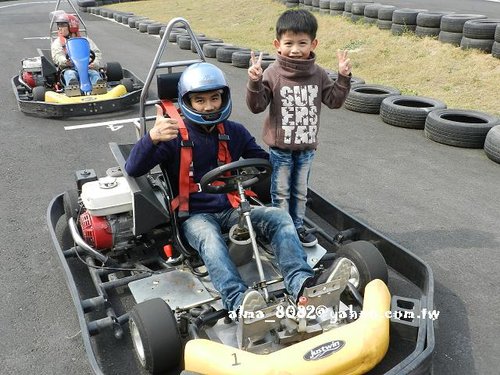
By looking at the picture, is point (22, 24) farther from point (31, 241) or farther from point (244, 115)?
point (31, 241)

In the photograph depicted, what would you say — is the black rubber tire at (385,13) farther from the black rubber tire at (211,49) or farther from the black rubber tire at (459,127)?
the black rubber tire at (459,127)

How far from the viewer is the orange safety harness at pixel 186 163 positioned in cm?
297

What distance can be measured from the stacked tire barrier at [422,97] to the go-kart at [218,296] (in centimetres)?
259

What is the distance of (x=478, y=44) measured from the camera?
28.0 ft

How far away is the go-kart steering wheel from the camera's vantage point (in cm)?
274

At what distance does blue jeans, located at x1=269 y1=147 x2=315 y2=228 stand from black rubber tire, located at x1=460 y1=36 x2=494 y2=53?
21.1ft

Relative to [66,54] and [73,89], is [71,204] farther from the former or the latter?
[66,54]

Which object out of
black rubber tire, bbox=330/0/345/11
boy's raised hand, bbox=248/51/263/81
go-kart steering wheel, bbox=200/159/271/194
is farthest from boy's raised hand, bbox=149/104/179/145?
black rubber tire, bbox=330/0/345/11

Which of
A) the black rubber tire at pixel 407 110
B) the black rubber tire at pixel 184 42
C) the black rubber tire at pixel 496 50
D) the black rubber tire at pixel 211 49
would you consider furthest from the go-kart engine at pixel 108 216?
the black rubber tire at pixel 184 42

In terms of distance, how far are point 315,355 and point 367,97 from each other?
528cm

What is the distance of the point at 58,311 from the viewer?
3137 millimetres

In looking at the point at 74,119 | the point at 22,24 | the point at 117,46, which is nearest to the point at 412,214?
the point at 74,119

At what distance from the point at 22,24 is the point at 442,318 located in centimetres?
1904

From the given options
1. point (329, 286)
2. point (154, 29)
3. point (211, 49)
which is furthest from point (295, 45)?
point (154, 29)
